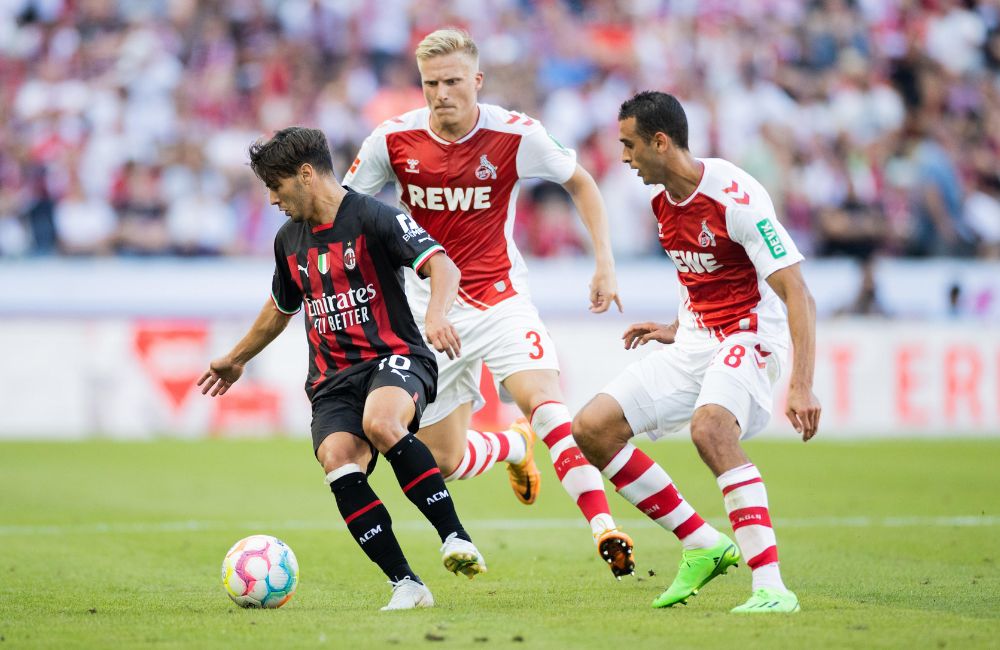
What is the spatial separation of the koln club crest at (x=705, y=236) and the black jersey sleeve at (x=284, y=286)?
1.85 meters

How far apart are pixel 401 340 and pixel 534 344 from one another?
3.60 ft

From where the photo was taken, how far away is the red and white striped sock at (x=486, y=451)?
800cm

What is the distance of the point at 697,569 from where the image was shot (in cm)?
632

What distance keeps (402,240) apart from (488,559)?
254 centimetres

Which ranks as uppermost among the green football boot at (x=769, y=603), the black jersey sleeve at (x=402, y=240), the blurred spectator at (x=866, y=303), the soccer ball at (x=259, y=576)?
the black jersey sleeve at (x=402, y=240)

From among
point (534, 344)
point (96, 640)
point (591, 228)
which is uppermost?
point (591, 228)

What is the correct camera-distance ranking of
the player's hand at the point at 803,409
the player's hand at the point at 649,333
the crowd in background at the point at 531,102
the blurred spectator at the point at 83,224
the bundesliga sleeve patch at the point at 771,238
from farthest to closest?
→ the crowd in background at the point at 531,102, the blurred spectator at the point at 83,224, the player's hand at the point at 649,333, the bundesliga sleeve patch at the point at 771,238, the player's hand at the point at 803,409

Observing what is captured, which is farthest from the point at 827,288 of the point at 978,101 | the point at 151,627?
the point at 151,627

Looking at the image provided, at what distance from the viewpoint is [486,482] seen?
1327 centimetres

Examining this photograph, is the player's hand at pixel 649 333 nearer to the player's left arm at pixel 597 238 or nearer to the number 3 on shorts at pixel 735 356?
the player's left arm at pixel 597 238

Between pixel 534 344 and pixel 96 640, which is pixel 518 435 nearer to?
pixel 534 344

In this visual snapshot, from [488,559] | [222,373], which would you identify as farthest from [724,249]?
[488,559]

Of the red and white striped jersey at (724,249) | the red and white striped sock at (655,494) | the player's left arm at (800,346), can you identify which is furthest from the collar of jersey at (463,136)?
the player's left arm at (800,346)

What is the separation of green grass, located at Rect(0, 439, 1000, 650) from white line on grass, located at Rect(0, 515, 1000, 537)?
31mm
